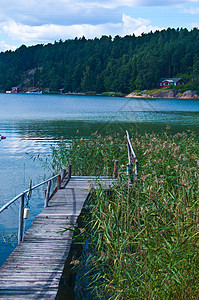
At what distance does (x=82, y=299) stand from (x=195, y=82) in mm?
131478

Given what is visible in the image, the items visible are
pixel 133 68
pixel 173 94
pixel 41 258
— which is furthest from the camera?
pixel 133 68

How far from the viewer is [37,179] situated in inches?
670

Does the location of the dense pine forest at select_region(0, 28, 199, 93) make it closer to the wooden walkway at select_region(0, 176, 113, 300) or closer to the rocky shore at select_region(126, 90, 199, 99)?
the rocky shore at select_region(126, 90, 199, 99)

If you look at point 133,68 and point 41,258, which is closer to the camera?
point 41,258

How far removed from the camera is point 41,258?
21.5 feet

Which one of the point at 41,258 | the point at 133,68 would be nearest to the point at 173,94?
the point at 133,68

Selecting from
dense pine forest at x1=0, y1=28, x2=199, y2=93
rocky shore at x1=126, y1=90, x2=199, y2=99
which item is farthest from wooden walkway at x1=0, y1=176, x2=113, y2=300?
dense pine forest at x1=0, y1=28, x2=199, y2=93

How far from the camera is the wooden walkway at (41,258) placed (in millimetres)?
5473

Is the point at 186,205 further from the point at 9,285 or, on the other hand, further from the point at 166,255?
the point at 9,285

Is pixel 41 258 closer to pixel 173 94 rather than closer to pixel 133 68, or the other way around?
pixel 173 94

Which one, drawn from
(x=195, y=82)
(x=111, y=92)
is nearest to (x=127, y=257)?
(x=195, y=82)

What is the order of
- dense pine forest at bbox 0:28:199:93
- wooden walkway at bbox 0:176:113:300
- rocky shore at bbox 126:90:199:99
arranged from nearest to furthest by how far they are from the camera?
wooden walkway at bbox 0:176:113:300 < rocky shore at bbox 126:90:199:99 < dense pine forest at bbox 0:28:199:93

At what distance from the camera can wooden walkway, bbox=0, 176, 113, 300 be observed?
547 centimetres

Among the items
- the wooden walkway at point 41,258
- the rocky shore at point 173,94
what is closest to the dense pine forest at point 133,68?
the rocky shore at point 173,94
